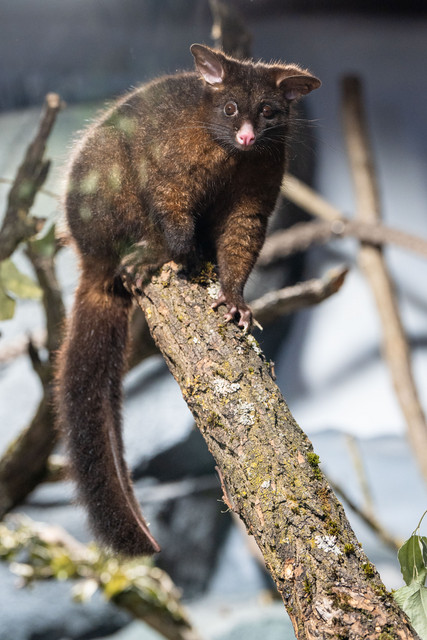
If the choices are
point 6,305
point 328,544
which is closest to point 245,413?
point 328,544

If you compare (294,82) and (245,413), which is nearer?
Result: (245,413)

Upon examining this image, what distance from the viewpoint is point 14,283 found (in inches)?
101

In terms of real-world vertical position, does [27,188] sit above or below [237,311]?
above

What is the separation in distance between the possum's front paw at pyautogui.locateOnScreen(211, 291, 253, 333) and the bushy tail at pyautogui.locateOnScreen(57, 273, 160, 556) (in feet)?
1.36

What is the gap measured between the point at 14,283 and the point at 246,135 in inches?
52.4

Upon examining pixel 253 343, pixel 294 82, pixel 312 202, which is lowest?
pixel 312 202

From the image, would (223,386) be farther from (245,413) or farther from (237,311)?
(237,311)

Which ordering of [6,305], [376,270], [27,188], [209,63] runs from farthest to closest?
[376,270], [27,188], [6,305], [209,63]

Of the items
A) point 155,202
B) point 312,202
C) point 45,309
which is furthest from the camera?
point 312,202

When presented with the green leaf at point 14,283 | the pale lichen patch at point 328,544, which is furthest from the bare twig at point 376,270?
the pale lichen patch at point 328,544

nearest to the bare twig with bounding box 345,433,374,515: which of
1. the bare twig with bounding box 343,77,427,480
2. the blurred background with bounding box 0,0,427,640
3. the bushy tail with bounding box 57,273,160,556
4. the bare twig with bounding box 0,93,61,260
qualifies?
the blurred background with bounding box 0,0,427,640

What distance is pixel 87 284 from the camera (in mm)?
2020

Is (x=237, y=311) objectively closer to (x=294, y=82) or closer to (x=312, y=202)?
(x=294, y=82)

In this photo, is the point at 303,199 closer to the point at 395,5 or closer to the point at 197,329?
the point at 395,5
